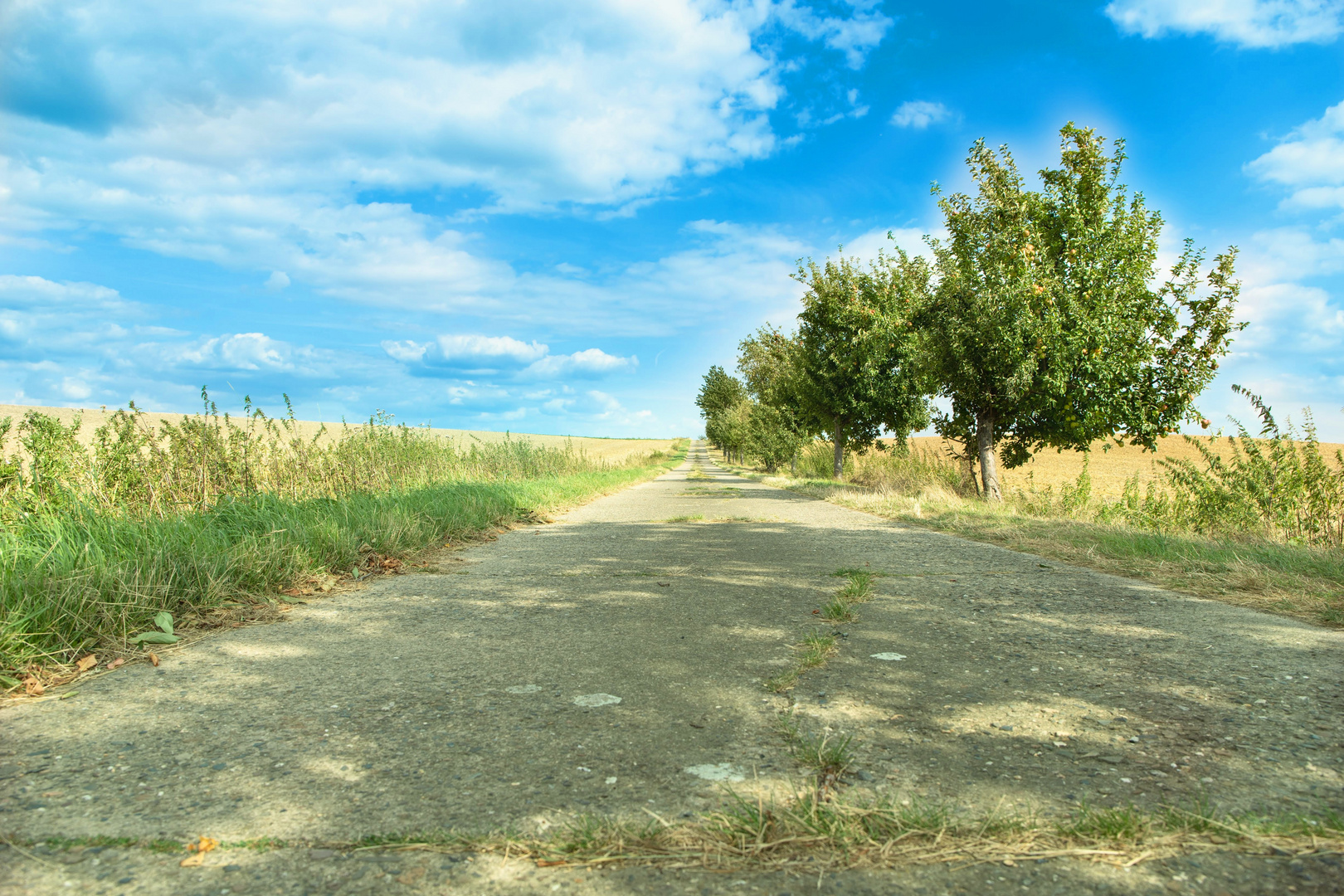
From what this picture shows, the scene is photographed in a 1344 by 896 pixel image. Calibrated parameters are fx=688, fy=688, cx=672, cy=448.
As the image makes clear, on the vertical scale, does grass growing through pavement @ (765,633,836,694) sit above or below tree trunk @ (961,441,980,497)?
below

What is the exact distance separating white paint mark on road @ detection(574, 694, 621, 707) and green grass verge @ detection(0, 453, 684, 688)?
250cm

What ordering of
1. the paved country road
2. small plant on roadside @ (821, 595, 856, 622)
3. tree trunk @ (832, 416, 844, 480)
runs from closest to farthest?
the paved country road < small plant on roadside @ (821, 595, 856, 622) < tree trunk @ (832, 416, 844, 480)

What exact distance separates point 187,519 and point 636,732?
5.43 metres

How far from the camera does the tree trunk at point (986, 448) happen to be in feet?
47.3

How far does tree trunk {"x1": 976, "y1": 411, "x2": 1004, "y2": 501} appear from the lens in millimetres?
14430

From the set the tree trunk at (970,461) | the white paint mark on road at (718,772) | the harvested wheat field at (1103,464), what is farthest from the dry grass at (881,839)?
the harvested wheat field at (1103,464)

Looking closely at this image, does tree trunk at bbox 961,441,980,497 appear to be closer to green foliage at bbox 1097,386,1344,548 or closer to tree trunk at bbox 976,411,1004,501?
tree trunk at bbox 976,411,1004,501

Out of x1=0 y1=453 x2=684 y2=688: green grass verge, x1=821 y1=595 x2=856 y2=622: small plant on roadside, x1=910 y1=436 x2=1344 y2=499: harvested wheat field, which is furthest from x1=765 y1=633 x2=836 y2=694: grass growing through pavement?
x1=910 y1=436 x2=1344 y2=499: harvested wheat field

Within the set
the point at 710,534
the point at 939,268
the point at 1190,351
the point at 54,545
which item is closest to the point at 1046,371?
the point at 1190,351

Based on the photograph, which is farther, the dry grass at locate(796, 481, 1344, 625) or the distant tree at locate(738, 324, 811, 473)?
the distant tree at locate(738, 324, 811, 473)

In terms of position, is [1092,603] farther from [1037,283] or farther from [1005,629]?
[1037,283]

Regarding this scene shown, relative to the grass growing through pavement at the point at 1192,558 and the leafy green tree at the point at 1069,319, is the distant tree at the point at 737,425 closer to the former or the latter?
the leafy green tree at the point at 1069,319

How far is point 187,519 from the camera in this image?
600cm

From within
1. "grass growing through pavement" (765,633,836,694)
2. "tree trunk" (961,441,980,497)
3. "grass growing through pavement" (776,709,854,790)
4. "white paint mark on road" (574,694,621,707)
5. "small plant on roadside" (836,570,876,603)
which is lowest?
"white paint mark on road" (574,694,621,707)
